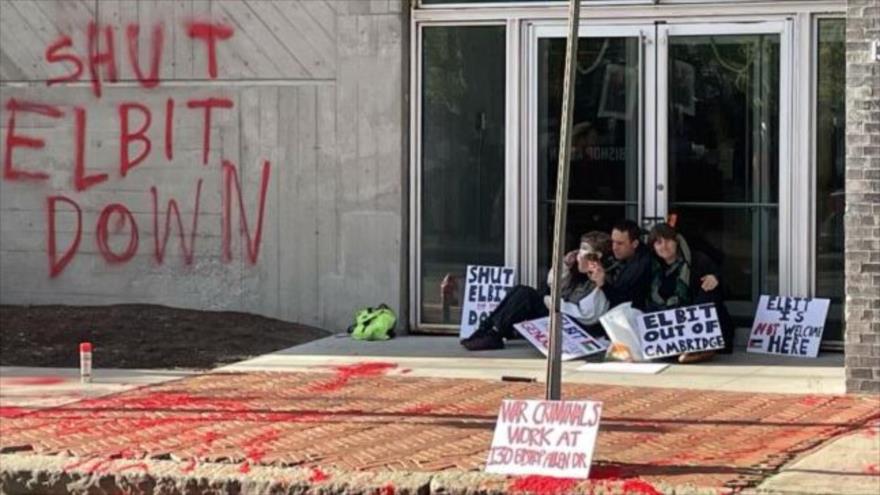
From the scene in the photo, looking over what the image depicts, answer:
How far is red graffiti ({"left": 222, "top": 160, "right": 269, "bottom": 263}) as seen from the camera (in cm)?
1374

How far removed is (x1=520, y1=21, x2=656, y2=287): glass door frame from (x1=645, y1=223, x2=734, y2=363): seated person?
84 centimetres

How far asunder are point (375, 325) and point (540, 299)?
1.53 metres

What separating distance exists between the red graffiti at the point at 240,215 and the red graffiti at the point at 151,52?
3.40ft

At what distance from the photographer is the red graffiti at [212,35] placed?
1382 cm

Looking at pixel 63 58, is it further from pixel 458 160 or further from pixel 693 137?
pixel 693 137

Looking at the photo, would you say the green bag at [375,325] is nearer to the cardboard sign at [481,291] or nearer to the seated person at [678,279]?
the cardboard sign at [481,291]

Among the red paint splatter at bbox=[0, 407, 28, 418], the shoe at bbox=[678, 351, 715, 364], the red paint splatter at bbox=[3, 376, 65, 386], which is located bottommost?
the red paint splatter at bbox=[0, 407, 28, 418]

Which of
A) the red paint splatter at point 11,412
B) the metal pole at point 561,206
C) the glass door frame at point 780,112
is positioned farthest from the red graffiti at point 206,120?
the metal pole at point 561,206

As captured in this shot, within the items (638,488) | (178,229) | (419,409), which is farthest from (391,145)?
(638,488)

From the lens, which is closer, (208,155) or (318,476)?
(318,476)

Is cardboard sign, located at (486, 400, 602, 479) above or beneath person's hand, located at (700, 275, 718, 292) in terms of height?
beneath

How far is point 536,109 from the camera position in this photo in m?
13.1

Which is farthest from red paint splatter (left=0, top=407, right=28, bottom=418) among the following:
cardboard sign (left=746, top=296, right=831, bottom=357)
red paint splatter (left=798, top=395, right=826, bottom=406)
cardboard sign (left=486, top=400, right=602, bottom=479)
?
cardboard sign (left=746, top=296, right=831, bottom=357)

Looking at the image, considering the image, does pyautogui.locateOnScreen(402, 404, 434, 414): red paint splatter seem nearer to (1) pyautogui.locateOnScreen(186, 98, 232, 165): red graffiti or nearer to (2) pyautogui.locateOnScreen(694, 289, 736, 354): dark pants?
Result: (2) pyautogui.locateOnScreen(694, 289, 736, 354): dark pants
